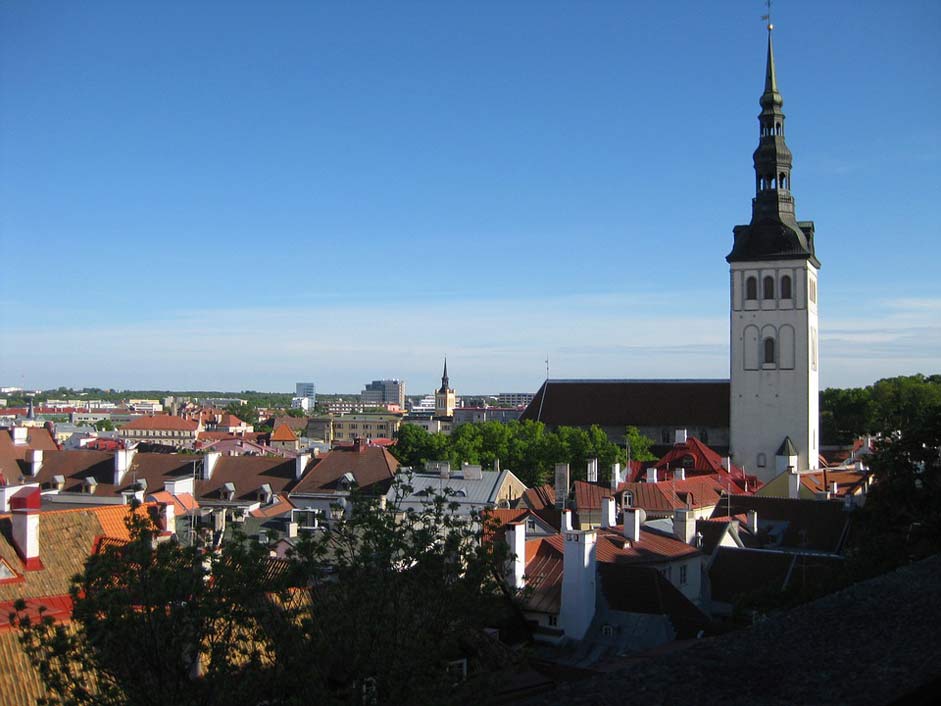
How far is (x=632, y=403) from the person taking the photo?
257 ft

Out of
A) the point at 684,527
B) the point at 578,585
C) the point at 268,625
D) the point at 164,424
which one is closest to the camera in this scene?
the point at 268,625

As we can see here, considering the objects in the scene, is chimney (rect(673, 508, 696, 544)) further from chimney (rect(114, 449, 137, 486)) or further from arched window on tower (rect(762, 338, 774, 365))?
arched window on tower (rect(762, 338, 774, 365))

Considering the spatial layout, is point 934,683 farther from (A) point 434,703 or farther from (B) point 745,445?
(B) point 745,445

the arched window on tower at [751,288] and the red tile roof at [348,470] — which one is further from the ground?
the arched window on tower at [751,288]

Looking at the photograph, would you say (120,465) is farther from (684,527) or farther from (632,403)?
(632,403)

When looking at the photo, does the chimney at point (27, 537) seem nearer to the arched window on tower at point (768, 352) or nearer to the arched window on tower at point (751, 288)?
the arched window on tower at point (751, 288)

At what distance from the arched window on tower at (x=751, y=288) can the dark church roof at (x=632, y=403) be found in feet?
30.7

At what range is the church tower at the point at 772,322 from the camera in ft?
218

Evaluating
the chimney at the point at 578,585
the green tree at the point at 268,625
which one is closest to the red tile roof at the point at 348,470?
the chimney at the point at 578,585

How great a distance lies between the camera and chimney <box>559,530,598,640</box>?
81.6ft

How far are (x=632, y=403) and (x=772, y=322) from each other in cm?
1402

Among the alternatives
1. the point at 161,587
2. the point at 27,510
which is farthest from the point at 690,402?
the point at 161,587

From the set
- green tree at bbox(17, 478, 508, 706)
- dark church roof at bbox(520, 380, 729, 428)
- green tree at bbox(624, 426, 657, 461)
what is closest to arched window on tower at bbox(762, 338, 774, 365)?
dark church roof at bbox(520, 380, 729, 428)

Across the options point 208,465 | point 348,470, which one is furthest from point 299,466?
point 208,465
